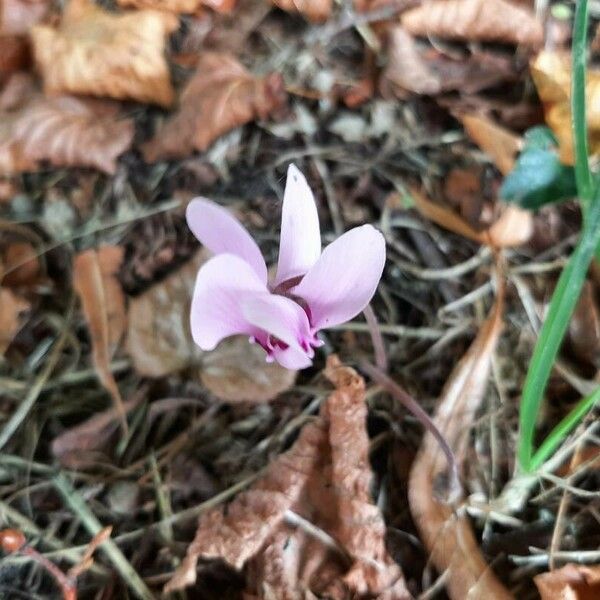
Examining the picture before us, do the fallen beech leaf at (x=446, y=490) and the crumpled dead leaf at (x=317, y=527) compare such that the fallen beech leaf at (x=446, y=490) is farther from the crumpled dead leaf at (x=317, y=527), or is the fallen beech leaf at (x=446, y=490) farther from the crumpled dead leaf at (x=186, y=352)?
the crumpled dead leaf at (x=186, y=352)

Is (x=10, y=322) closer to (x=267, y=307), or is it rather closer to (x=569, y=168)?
(x=267, y=307)

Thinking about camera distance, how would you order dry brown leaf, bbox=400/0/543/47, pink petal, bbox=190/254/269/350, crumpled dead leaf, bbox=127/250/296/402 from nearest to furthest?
pink petal, bbox=190/254/269/350 < crumpled dead leaf, bbox=127/250/296/402 < dry brown leaf, bbox=400/0/543/47

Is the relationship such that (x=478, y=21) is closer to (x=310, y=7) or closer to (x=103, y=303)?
(x=310, y=7)

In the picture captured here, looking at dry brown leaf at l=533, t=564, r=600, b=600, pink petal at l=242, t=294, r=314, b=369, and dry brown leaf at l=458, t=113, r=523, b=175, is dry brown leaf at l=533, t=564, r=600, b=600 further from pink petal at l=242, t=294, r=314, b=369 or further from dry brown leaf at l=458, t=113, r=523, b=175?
dry brown leaf at l=458, t=113, r=523, b=175

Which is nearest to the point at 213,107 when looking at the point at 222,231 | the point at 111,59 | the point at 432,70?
the point at 111,59

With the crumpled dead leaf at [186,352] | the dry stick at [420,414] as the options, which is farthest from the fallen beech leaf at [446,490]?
the crumpled dead leaf at [186,352]

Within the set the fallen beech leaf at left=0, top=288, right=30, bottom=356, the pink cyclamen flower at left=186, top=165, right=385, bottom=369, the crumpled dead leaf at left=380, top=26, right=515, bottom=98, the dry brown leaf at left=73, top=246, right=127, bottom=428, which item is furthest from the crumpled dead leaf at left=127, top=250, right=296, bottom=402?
the crumpled dead leaf at left=380, top=26, right=515, bottom=98
